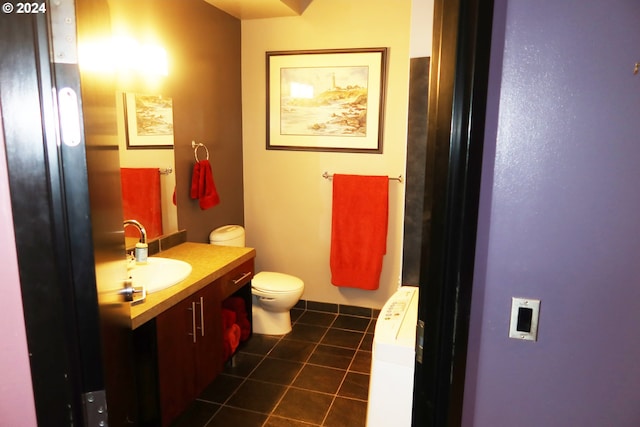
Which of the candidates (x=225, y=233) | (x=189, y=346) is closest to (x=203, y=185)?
(x=225, y=233)

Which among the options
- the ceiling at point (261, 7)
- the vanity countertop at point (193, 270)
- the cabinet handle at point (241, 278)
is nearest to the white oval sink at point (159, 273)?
the vanity countertop at point (193, 270)

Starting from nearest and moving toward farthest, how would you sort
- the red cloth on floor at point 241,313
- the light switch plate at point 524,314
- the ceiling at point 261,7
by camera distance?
the light switch plate at point 524,314, the red cloth on floor at point 241,313, the ceiling at point 261,7

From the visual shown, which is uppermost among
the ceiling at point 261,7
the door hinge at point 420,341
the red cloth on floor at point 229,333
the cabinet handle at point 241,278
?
the ceiling at point 261,7

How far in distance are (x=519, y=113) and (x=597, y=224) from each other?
0.98ft

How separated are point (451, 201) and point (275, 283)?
8.02ft

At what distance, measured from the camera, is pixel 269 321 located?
3.37 metres

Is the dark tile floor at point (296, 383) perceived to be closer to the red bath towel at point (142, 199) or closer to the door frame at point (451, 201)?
the red bath towel at point (142, 199)

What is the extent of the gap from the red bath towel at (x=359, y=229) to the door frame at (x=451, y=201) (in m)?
2.36

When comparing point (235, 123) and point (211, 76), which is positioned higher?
point (211, 76)

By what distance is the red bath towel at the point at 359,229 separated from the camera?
11.1 ft

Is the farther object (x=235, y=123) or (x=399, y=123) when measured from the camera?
(x=235, y=123)

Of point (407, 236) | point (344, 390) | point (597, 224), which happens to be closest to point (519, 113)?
point (597, 224)

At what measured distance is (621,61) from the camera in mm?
895

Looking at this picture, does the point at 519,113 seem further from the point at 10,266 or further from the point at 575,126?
the point at 10,266
